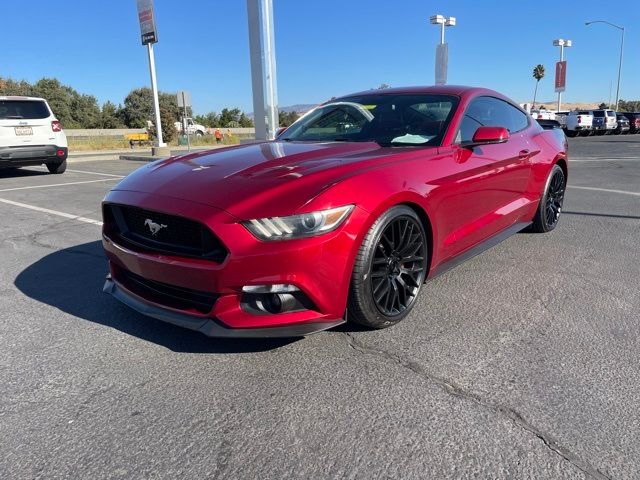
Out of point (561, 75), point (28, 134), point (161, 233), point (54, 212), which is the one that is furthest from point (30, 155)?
point (561, 75)

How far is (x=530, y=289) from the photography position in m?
3.65

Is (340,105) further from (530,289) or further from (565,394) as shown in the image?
(565,394)

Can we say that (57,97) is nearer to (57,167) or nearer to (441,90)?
(57,167)

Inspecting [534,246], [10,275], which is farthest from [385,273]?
[10,275]

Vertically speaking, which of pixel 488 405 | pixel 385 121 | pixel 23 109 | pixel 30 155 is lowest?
pixel 488 405

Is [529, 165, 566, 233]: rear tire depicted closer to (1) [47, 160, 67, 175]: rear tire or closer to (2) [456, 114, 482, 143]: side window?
(2) [456, 114, 482, 143]: side window

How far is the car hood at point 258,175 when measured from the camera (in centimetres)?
246

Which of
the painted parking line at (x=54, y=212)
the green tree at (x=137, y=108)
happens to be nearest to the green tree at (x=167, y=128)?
the green tree at (x=137, y=108)

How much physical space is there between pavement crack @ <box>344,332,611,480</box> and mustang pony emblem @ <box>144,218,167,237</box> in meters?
1.23

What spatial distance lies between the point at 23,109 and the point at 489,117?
10688 millimetres

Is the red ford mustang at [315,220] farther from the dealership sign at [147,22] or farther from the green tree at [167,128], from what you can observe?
the green tree at [167,128]

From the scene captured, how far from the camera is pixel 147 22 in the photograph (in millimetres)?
19031

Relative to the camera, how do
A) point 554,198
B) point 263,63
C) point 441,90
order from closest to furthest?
point 441,90 → point 554,198 → point 263,63

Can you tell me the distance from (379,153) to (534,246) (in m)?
2.46
